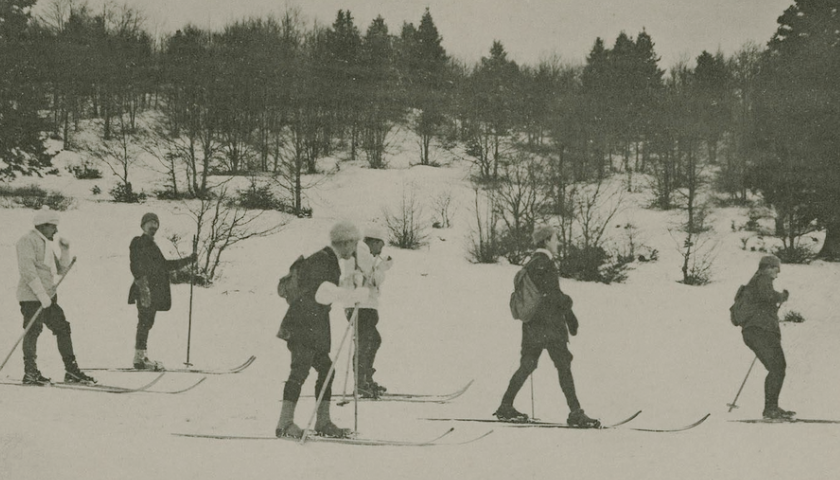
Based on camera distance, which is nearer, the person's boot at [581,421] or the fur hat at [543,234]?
the person's boot at [581,421]

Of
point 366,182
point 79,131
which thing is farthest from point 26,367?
point 79,131

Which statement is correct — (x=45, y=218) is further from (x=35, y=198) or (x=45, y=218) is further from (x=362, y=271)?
(x=35, y=198)

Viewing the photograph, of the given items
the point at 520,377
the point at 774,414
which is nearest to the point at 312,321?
the point at 520,377

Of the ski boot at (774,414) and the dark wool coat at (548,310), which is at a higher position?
the dark wool coat at (548,310)

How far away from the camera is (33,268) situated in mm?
7355

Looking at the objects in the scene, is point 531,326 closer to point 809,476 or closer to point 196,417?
point 809,476

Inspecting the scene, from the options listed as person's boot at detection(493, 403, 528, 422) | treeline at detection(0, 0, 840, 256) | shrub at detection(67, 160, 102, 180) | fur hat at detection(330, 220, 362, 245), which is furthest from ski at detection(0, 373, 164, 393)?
shrub at detection(67, 160, 102, 180)

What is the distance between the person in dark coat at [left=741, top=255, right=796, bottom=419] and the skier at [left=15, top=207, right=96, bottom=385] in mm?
6932

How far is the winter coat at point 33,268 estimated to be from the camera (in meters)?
7.33

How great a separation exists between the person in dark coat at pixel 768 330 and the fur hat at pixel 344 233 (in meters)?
4.44

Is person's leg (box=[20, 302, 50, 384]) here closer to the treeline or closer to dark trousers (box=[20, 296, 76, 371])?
dark trousers (box=[20, 296, 76, 371])

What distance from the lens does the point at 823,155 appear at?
19.4m

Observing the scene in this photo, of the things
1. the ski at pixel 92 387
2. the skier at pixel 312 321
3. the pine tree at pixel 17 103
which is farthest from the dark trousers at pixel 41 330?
the pine tree at pixel 17 103

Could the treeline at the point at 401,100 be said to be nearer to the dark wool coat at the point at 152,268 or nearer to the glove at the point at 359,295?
the dark wool coat at the point at 152,268
